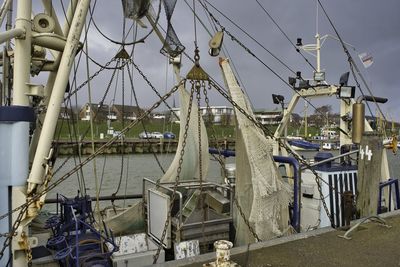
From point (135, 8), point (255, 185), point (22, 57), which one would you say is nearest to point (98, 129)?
point (135, 8)

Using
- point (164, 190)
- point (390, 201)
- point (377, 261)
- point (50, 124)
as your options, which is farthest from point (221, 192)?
point (390, 201)

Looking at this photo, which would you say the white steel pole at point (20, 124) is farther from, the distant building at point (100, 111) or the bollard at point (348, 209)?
the bollard at point (348, 209)

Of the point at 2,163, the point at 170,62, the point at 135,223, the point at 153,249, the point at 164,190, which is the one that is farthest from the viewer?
the point at 170,62

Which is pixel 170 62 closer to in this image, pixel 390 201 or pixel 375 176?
pixel 375 176

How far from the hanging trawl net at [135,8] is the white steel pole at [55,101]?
136cm

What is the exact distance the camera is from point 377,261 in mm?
4586

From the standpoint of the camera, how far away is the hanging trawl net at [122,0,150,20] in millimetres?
6187

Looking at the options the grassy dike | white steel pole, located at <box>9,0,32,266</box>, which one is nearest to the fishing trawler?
white steel pole, located at <box>9,0,32,266</box>

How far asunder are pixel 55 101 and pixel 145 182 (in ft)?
10.6

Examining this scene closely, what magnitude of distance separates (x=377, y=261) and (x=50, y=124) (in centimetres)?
438

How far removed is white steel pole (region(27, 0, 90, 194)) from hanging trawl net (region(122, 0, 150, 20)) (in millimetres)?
1359

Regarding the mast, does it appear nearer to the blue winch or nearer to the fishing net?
the blue winch

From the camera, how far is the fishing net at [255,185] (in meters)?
5.70

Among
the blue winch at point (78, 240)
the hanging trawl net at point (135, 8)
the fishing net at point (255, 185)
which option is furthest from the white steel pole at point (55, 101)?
the fishing net at point (255, 185)
